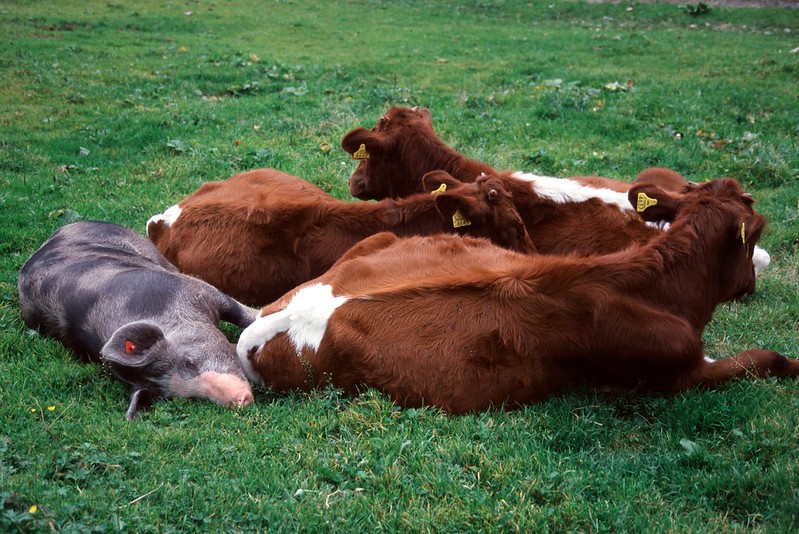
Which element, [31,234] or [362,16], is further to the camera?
[362,16]

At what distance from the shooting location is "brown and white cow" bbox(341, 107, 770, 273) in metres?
7.03

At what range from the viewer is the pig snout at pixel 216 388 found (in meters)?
5.32

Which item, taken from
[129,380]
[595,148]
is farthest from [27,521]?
[595,148]

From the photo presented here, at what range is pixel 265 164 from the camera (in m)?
10.3

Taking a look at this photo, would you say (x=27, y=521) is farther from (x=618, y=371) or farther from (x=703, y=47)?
(x=703, y=47)

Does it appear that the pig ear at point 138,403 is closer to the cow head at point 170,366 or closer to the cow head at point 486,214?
the cow head at point 170,366

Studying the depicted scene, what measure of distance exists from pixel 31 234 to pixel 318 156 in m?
3.89

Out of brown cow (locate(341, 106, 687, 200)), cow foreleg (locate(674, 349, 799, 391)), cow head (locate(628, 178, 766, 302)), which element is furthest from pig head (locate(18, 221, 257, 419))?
cow head (locate(628, 178, 766, 302))

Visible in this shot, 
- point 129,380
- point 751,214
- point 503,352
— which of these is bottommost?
point 129,380

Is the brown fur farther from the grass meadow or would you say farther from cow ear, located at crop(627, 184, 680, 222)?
the grass meadow

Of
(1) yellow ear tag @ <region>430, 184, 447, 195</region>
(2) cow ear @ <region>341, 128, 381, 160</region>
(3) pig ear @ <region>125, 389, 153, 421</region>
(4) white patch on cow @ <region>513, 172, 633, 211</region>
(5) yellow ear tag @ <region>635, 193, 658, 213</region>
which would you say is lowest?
(3) pig ear @ <region>125, 389, 153, 421</region>

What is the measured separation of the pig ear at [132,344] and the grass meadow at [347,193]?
1.08 feet

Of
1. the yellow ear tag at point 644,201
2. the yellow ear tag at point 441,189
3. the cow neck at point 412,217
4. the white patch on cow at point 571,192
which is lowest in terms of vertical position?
the cow neck at point 412,217

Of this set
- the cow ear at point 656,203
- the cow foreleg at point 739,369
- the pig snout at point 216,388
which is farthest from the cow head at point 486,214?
the pig snout at point 216,388
